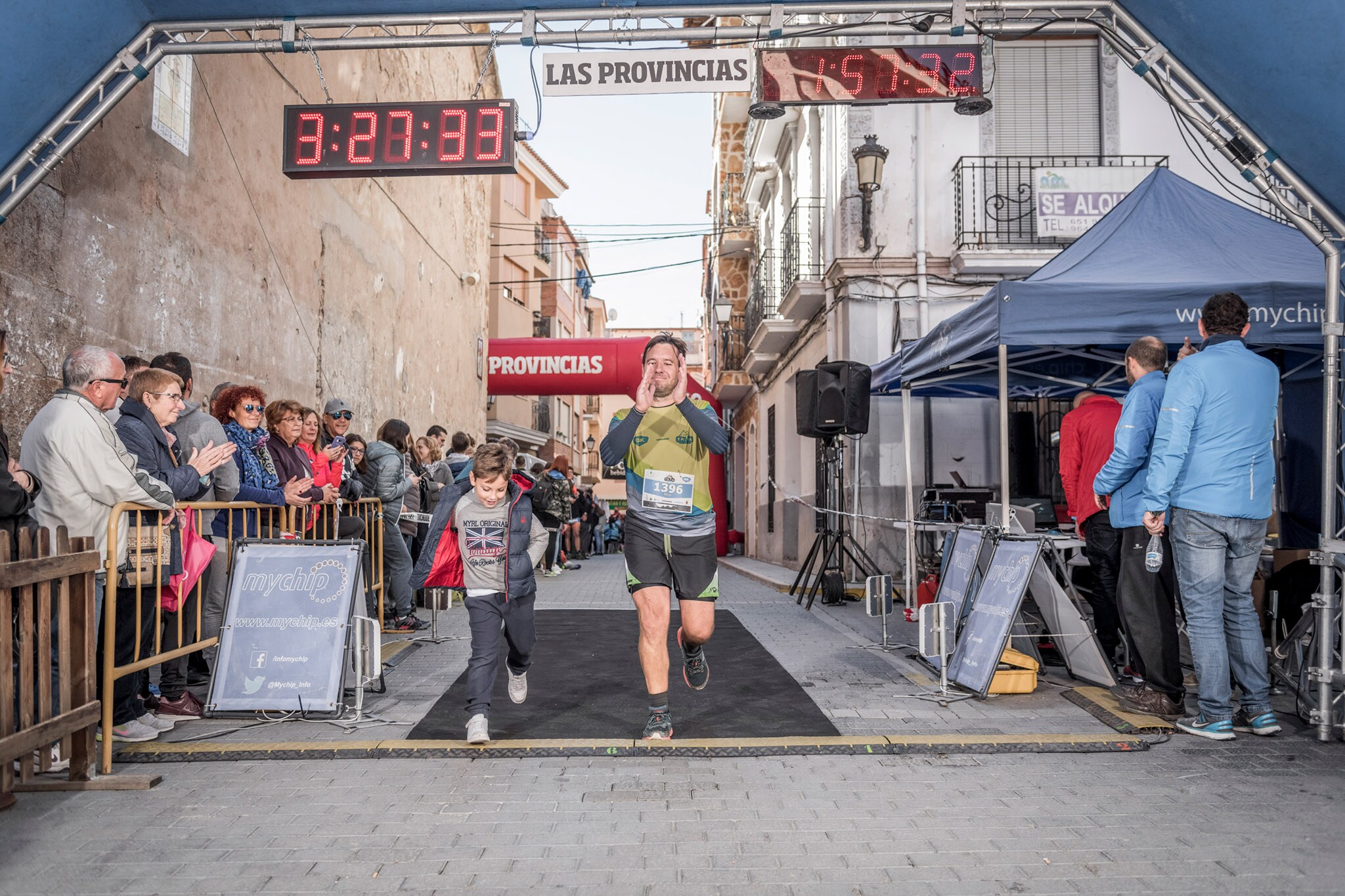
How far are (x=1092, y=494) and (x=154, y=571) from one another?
5594mm

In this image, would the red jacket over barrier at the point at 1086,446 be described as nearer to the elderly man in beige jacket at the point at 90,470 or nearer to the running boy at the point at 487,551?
the running boy at the point at 487,551

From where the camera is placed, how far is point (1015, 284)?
23.4 ft

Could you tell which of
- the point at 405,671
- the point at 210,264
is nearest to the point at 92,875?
the point at 405,671

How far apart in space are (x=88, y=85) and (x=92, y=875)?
4.83 m

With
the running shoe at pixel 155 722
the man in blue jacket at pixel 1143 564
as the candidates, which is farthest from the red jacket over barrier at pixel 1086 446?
the running shoe at pixel 155 722

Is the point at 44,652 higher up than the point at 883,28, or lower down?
lower down

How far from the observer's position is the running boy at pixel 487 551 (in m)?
5.38

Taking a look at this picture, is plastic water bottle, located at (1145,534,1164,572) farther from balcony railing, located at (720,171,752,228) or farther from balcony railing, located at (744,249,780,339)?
balcony railing, located at (720,171,752,228)

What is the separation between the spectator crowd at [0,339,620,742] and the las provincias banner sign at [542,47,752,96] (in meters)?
2.66

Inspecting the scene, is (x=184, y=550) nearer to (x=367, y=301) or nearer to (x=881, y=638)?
(x=881, y=638)

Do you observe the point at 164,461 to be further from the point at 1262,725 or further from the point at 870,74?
the point at 1262,725

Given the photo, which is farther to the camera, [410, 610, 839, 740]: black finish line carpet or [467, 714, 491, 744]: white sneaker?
[410, 610, 839, 740]: black finish line carpet

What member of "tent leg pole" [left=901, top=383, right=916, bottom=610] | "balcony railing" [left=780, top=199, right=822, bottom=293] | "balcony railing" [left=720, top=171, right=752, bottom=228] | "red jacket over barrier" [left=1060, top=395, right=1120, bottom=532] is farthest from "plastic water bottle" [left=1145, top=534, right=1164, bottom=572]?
"balcony railing" [left=720, top=171, right=752, bottom=228]

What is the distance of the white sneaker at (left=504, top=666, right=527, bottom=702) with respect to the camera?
19.0ft
